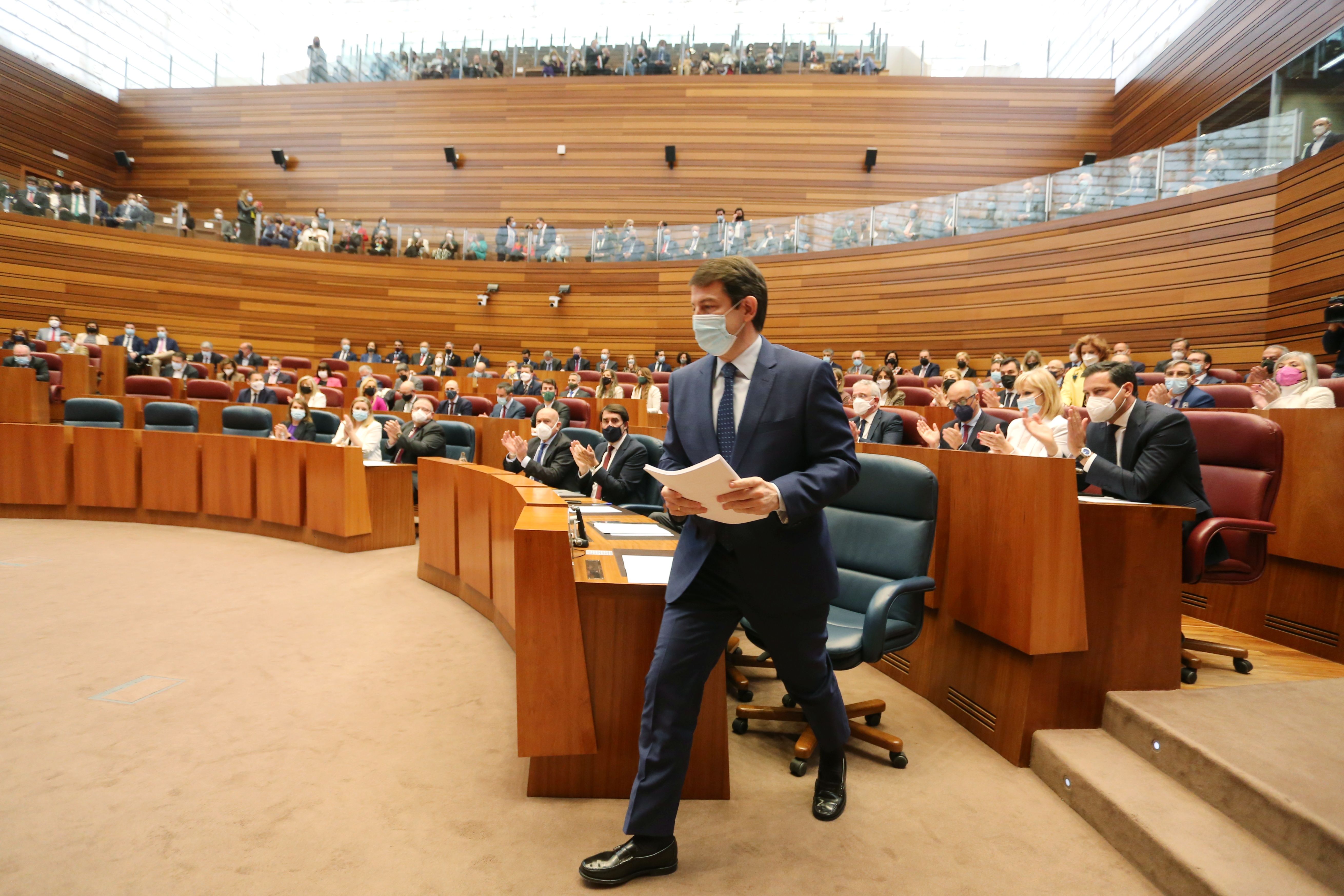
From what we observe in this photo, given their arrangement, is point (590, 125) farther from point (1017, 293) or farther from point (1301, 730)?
point (1301, 730)

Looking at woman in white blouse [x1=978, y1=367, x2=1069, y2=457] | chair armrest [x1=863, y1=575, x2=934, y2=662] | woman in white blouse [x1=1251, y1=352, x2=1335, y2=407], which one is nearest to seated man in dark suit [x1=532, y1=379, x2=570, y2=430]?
woman in white blouse [x1=978, y1=367, x2=1069, y2=457]

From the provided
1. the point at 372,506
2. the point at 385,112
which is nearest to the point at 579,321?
the point at 385,112

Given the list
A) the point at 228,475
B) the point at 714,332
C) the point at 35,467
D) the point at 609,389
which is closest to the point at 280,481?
the point at 228,475

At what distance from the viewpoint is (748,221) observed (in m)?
11.6

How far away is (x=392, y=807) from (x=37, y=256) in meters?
13.2

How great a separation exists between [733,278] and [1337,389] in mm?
4248

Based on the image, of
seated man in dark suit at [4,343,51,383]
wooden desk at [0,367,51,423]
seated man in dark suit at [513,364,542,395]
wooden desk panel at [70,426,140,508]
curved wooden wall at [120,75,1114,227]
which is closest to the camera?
wooden desk panel at [70,426,140,508]

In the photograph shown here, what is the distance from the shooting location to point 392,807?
6.02ft

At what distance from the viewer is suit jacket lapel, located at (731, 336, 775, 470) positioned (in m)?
1.59

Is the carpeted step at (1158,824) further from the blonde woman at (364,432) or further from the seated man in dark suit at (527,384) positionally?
the seated man in dark suit at (527,384)

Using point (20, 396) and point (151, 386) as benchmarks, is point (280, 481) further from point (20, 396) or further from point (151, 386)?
point (151, 386)

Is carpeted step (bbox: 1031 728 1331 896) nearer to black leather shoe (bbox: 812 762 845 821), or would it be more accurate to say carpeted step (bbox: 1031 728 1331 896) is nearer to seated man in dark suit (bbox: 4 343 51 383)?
black leather shoe (bbox: 812 762 845 821)

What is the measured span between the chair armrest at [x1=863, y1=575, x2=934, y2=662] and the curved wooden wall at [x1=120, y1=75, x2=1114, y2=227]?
11819mm

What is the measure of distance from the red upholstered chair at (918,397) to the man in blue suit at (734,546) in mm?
5547
